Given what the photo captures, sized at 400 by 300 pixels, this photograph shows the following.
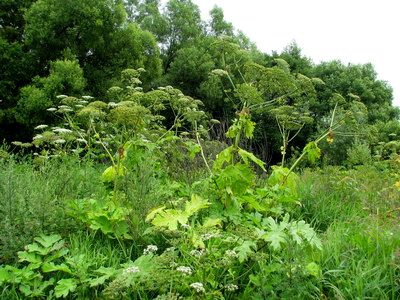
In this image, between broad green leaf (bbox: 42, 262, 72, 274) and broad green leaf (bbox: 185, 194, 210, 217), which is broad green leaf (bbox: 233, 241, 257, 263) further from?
broad green leaf (bbox: 42, 262, 72, 274)

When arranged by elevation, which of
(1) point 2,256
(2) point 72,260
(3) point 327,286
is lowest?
(1) point 2,256

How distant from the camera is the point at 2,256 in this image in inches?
121

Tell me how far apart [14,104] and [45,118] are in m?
1.88

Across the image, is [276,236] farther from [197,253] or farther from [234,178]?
[234,178]

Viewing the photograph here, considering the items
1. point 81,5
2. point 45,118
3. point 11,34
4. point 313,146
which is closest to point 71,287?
point 313,146

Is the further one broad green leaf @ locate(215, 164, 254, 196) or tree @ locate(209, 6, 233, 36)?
tree @ locate(209, 6, 233, 36)

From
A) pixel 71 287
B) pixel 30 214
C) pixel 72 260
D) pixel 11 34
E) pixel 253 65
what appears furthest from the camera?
pixel 11 34

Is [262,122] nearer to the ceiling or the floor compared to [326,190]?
nearer to the ceiling

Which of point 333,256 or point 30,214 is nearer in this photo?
point 333,256

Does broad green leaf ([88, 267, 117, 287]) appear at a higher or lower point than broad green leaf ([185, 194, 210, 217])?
lower

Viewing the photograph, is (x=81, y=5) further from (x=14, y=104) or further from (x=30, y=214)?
(x=30, y=214)

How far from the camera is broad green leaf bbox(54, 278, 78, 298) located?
2.69 m

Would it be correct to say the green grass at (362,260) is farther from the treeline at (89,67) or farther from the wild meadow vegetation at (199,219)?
the treeline at (89,67)

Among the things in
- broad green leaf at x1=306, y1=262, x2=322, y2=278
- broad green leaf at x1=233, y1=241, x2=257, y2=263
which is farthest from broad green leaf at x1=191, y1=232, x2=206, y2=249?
broad green leaf at x1=306, y1=262, x2=322, y2=278
